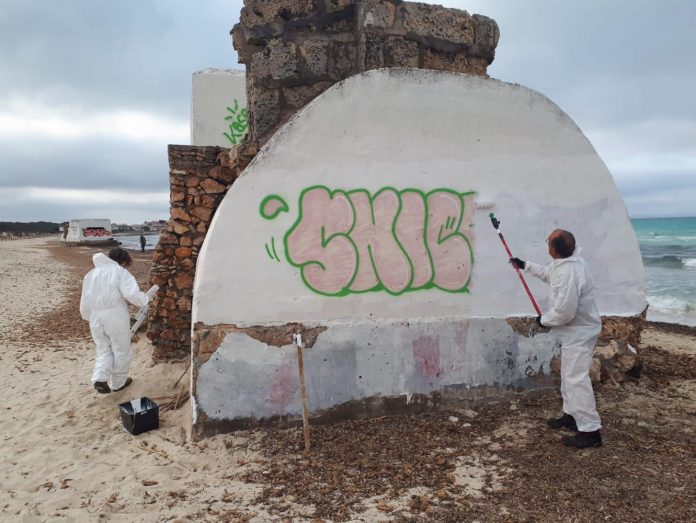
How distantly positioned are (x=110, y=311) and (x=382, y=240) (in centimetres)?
332

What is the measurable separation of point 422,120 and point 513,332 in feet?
7.53

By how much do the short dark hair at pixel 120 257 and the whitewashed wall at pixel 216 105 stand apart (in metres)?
4.21

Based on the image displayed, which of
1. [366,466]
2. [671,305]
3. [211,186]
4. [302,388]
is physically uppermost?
[211,186]

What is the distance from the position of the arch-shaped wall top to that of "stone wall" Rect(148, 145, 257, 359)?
66.8 inches

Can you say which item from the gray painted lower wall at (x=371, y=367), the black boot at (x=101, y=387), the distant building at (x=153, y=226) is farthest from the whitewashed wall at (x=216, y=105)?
the distant building at (x=153, y=226)

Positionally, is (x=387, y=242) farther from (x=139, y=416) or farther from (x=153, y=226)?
(x=153, y=226)

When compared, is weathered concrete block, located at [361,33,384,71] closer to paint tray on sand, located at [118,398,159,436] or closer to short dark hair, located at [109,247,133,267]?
short dark hair, located at [109,247,133,267]

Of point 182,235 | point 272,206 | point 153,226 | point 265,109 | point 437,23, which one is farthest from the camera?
point 153,226

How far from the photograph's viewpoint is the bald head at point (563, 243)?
4074 mm

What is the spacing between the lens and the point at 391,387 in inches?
186

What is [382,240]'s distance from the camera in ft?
15.1

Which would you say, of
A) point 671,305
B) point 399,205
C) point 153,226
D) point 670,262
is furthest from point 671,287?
point 153,226

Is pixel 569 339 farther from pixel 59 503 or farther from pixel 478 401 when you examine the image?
pixel 59 503

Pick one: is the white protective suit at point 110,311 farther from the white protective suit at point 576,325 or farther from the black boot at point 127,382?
the white protective suit at point 576,325
